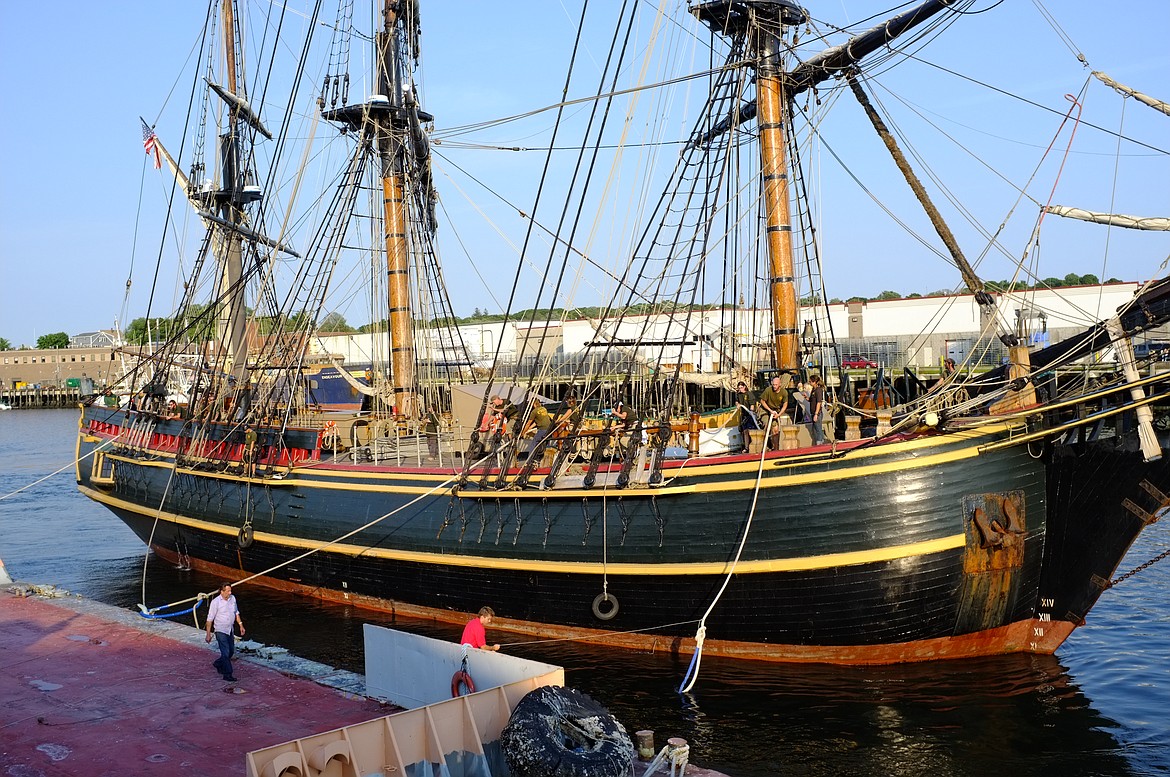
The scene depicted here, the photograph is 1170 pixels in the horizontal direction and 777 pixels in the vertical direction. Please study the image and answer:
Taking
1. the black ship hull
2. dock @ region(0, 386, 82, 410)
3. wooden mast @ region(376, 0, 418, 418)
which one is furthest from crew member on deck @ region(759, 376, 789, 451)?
dock @ region(0, 386, 82, 410)

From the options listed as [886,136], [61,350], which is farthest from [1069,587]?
[61,350]

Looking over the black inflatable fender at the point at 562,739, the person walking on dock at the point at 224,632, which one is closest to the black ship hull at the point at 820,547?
the person walking on dock at the point at 224,632

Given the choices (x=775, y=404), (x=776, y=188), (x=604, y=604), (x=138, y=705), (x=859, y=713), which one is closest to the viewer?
(x=138, y=705)

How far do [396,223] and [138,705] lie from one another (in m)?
16.0

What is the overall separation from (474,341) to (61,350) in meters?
99.8

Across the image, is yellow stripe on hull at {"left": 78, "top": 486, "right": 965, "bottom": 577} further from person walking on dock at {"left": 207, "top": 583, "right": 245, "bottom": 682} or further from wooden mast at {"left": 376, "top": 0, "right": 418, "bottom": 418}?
wooden mast at {"left": 376, "top": 0, "right": 418, "bottom": 418}

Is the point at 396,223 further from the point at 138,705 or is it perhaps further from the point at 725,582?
the point at 138,705

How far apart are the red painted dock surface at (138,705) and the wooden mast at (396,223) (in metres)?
10.8

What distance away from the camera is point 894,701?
14016 mm

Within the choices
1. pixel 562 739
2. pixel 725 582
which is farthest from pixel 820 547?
pixel 562 739

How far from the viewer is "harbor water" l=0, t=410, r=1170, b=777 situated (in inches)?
489

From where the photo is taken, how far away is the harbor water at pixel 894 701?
40.7 feet

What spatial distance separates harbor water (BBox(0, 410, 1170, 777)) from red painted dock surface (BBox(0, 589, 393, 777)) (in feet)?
4.20

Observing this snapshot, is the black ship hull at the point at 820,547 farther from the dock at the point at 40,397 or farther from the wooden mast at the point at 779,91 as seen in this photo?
the dock at the point at 40,397
